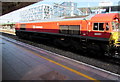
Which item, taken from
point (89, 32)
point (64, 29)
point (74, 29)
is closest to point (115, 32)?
point (89, 32)

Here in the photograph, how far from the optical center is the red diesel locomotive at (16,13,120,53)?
818 centimetres

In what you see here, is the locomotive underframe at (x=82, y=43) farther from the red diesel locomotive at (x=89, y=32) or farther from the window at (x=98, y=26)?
the window at (x=98, y=26)

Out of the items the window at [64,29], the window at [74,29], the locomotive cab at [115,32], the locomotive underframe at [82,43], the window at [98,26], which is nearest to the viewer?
the locomotive cab at [115,32]

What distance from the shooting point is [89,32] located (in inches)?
355

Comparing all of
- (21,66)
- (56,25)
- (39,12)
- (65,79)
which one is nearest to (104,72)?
(65,79)

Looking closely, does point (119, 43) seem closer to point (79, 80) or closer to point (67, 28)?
point (67, 28)

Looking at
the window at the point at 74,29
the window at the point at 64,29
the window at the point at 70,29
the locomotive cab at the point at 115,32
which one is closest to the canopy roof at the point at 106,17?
the locomotive cab at the point at 115,32

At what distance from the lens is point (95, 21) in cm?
870

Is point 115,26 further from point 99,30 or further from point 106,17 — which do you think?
point 99,30

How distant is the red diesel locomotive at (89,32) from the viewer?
26.8 ft

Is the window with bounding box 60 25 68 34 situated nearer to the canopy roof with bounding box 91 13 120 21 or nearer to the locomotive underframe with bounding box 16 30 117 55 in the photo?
the locomotive underframe with bounding box 16 30 117 55

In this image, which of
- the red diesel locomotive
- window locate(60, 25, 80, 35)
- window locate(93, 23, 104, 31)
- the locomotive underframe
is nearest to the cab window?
the red diesel locomotive

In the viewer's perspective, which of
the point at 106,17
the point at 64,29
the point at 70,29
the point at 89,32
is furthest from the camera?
the point at 64,29

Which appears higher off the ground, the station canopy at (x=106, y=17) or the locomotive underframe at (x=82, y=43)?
the station canopy at (x=106, y=17)
